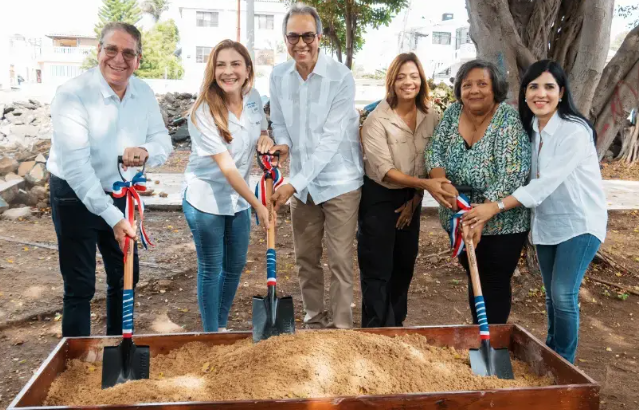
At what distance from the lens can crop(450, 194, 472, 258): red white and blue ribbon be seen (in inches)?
120

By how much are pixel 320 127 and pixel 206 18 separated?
136ft

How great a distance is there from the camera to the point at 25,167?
8742mm

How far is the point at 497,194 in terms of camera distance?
3043 millimetres

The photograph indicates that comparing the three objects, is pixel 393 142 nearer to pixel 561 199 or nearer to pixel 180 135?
pixel 561 199

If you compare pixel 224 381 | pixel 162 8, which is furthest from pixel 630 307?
pixel 162 8

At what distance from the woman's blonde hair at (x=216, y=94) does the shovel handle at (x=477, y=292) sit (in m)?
1.36

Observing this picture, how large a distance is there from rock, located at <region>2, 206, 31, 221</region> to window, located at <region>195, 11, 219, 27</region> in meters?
37.0

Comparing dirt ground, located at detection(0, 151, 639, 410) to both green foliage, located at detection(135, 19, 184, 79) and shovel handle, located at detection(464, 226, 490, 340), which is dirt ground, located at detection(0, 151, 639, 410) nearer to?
shovel handle, located at detection(464, 226, 490, 340)

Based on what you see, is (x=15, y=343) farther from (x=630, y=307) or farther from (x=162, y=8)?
(x=162, y=8)

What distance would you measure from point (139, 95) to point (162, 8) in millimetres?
63366

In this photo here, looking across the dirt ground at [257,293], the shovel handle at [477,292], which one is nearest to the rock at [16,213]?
the dirt ground at [257,293]

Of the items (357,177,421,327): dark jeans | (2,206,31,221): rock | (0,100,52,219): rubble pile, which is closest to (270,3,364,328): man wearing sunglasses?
(357,177,421,327): dark jeans

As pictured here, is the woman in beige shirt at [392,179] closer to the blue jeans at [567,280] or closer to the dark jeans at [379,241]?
the dark jeans at [379,241]

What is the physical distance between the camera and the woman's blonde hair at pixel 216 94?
320 centimetres
